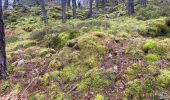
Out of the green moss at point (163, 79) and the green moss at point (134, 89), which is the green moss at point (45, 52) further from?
the green moss at point (163, 79)

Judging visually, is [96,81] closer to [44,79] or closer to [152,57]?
[44,79]

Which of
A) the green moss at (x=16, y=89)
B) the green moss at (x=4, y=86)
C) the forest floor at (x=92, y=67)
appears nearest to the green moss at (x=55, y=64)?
the forest floor at (x=92, y=67)

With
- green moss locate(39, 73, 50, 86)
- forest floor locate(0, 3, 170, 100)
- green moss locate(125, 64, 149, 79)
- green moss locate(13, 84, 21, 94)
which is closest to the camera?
forest floor locate(0, 3, 170, 100)

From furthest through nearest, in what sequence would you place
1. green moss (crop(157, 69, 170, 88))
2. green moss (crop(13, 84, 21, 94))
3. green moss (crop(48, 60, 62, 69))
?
green moss (crop(48, 60, 62, 69)) → green moss (crop(13, 84, 21, 94)) → green moss (crop(157, 69, 170, 88))

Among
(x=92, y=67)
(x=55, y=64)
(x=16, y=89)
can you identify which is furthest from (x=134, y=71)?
(x=16, y=89)

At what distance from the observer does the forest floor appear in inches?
261

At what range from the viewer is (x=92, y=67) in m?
7.70

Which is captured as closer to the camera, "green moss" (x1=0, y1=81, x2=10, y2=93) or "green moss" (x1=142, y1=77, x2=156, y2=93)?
"green moss" (x1=142, y1=77, x2=156, y2=93)

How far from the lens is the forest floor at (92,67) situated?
6.63 m

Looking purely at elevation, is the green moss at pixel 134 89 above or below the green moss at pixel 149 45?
below

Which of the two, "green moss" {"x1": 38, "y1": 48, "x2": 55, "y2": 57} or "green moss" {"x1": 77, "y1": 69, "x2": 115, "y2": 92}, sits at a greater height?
"green moss" {"x1": 38, "y1": 48, "x2": 55, "y2": 57}

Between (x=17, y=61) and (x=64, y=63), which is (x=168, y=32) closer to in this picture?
(x=64, y=63)

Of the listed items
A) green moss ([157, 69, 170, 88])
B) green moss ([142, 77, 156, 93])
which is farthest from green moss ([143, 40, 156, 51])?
green moss ([142, 77, 156, 93])

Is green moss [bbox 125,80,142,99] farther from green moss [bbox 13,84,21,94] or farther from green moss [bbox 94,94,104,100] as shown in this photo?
green moss [bbox 13,84,21,94]
